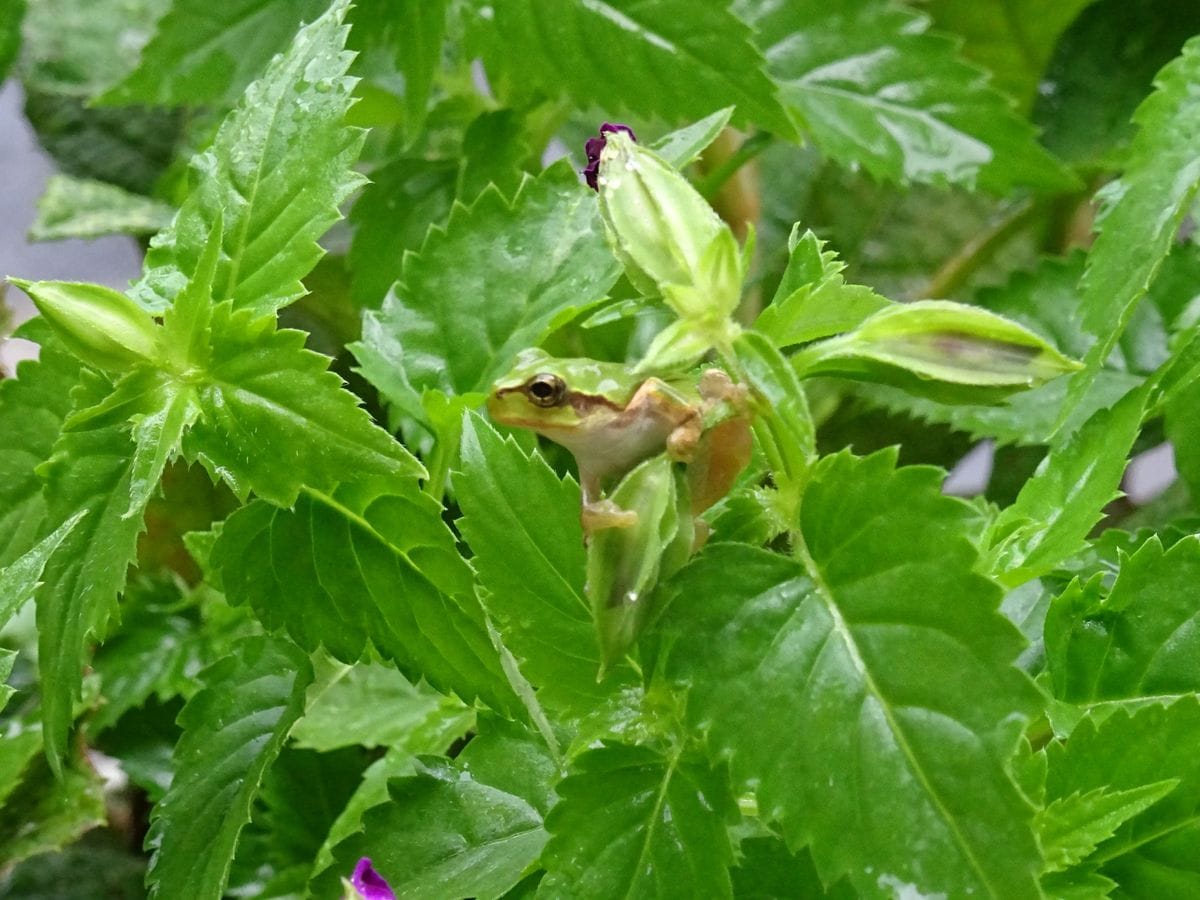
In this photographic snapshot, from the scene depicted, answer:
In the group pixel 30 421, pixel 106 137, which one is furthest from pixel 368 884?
pixel 106 137

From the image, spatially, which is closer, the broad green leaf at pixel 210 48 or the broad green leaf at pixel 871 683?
the broad green leaf at pixel 871 683

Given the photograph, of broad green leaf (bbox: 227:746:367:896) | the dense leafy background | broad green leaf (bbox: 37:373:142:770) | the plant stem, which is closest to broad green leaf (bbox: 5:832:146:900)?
the dense leafy background

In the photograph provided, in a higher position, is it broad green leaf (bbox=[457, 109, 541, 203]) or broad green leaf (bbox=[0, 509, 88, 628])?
broad green leaf (bbox=[457, 109, 541, 203])

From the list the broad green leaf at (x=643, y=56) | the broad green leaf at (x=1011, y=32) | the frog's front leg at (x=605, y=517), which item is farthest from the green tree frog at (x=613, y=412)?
the broad green leaf at (x=1011, y=32)

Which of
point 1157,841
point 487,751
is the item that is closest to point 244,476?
point 487,751

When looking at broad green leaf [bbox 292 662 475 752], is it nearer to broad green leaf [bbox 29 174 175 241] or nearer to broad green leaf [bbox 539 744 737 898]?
broad green leaf [bbox 539 744 737 898]

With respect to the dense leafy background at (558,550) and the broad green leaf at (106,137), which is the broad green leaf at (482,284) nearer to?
the dense leafy background at (558,550)
